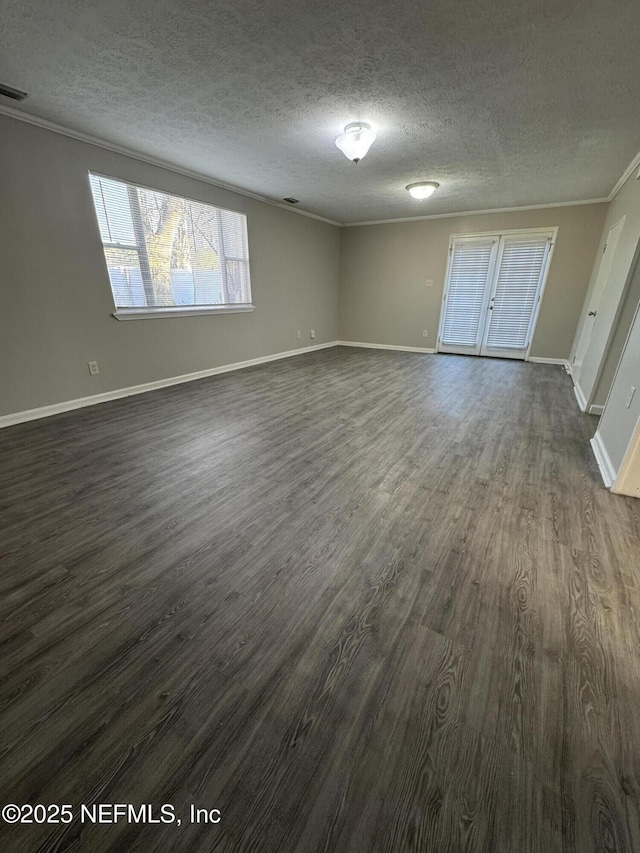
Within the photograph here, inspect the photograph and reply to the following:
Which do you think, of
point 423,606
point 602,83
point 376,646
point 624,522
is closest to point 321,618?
point 376,646

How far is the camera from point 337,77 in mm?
2184

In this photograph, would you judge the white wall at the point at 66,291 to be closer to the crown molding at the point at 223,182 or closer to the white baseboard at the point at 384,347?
the crown molding at the point at 223,182

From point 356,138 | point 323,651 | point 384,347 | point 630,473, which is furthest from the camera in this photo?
point 384,347

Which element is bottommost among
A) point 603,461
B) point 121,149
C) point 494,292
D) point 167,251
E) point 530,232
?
point 603,461

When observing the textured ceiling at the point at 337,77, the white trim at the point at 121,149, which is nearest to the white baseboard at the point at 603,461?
the textured ceiling at the point at 337,77

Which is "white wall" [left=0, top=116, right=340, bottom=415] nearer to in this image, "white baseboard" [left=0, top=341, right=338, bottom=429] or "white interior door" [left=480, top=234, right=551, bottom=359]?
"white baseboard" [left=0, top=341, right=338, bottom=429]

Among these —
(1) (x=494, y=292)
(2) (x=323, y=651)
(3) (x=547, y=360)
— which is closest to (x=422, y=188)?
(1) (x=494, y=292)

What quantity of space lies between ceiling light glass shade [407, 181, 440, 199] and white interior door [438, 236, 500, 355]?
2.09 meters

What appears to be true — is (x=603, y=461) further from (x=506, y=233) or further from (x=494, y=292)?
(x=506, y=233)

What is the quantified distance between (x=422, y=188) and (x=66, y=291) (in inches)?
168

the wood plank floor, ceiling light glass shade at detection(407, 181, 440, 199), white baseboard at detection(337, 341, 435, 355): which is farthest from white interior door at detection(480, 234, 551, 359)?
the wood plank floor

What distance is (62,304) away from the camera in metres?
3.30

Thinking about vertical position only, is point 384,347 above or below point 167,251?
below

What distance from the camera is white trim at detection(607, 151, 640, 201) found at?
3391mm
